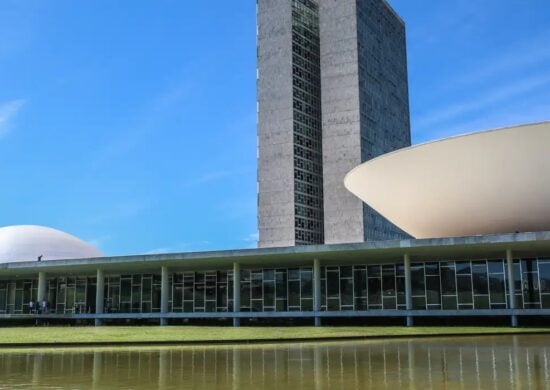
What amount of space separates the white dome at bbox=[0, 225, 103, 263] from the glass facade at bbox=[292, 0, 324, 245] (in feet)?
127

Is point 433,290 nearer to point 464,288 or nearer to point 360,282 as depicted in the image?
point 464,288

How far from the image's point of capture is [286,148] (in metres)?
90.4

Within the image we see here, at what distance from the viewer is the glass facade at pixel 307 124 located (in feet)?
299

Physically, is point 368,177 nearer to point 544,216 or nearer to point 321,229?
point 544,216

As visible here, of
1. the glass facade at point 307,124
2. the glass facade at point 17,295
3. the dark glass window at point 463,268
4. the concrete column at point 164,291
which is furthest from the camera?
the glass facade at point 307,124

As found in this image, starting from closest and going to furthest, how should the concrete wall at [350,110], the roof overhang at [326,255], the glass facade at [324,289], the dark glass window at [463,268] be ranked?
1. the roof overhang at [326,255]
2. the glass facade at [324,289]
3. the dark glass window at [463,268]
4. the concrete wall at [350,110]

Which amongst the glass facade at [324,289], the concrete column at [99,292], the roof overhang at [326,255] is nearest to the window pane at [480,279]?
the glass facade at [324,289]

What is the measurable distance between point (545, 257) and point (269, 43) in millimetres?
67612

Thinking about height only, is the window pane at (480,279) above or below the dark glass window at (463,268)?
below

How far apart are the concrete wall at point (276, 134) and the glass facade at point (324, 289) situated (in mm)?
46871

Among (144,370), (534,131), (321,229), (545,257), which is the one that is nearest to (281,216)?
(321,229)

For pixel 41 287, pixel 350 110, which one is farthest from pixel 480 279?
pixel 350 110

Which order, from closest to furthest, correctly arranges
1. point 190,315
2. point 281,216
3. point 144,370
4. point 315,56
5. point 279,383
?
point 279,383, point 144,370, point 190,315, point 281,216, point 315,56

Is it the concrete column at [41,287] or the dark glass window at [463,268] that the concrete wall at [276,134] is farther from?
the dark glass window at [463,268]
